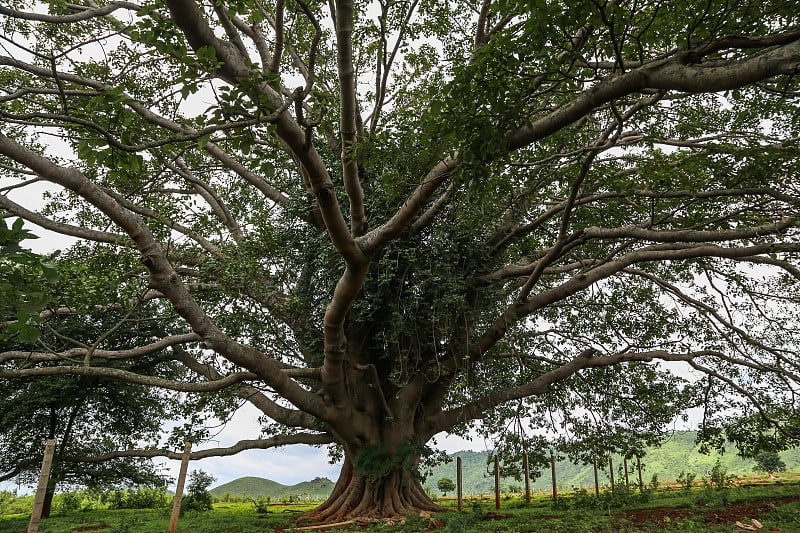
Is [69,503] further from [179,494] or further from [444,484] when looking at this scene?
[444,484]

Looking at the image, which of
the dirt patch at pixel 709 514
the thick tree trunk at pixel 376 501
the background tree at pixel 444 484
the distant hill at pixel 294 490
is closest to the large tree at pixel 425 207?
the thick tree trunk at pixel 376 501

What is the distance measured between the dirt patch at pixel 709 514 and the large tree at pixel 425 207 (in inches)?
82.2

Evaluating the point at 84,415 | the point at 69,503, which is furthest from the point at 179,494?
the point at 69,503

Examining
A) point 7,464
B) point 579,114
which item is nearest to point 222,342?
point 579,114

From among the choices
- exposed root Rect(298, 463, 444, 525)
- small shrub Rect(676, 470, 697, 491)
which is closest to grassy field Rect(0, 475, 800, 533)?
exposed root Rect(298, 463, 444, 525)

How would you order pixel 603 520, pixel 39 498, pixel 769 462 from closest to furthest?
pixel 39 498, pixel 603 520, pixel 769 462

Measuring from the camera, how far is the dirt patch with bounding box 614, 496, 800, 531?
624 centimetres

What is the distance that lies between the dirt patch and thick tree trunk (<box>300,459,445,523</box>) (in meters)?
3.62

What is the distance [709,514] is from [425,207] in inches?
235

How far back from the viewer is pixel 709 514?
22.0 feet

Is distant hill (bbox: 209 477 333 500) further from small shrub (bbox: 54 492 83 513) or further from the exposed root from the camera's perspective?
the exposed root

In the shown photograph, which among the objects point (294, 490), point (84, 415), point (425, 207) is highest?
point (425, 207)

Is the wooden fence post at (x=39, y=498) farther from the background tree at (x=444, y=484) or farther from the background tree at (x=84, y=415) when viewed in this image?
the background tree at (x=444, y=484)

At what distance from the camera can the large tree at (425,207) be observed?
387cm
